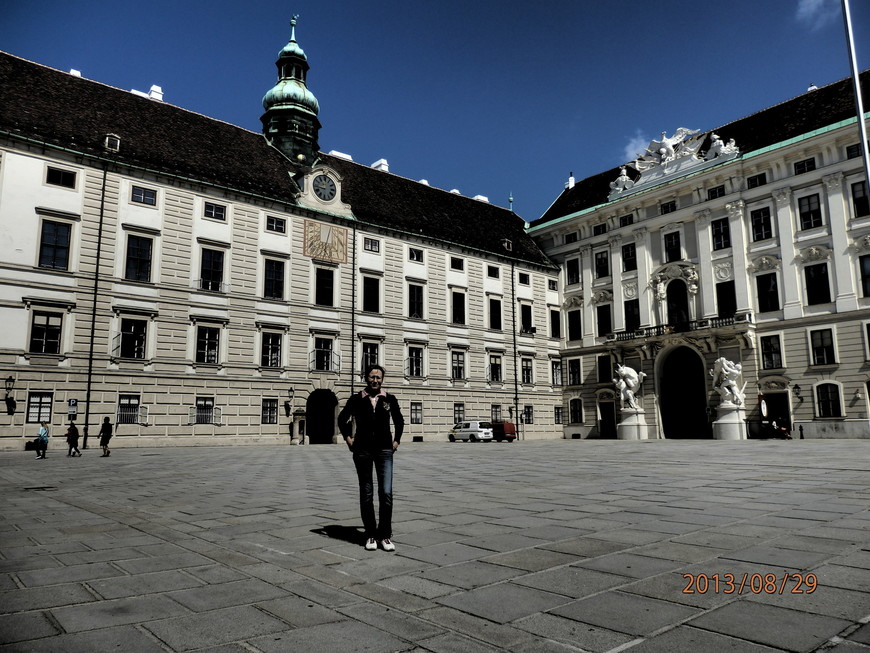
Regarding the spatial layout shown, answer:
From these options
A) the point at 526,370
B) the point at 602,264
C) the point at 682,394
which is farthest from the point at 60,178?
the point at 682,394

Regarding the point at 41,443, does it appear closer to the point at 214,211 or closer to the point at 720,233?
the point at 214,211

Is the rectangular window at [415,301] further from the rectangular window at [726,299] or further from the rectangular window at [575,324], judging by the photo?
the rectangular window at [726,299]

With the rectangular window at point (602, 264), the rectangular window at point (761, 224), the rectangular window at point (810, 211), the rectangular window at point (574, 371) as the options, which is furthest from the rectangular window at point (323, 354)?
the rectangular window at point (810, 211)

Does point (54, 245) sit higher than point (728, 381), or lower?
higher

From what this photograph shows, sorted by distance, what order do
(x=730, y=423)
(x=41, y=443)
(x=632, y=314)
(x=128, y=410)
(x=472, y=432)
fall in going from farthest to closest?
(x=632, y=314) < (x=472, y=432) < (x=730, y=423) < (x=128, y=410) < (x=41, y=443)

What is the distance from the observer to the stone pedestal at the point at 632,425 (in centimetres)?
4452

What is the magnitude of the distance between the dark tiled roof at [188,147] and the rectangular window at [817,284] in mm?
19750

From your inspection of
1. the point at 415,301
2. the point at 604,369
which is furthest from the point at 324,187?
the point at 604,369

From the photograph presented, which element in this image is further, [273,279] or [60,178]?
[273,279]

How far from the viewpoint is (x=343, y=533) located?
25.2 feet

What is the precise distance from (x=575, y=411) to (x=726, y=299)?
14.6 metres

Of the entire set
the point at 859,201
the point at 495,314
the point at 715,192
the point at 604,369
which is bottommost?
the point at 604,369

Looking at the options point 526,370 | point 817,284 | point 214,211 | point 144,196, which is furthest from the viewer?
point 526,370

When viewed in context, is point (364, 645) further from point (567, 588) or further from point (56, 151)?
point (56, 151)
